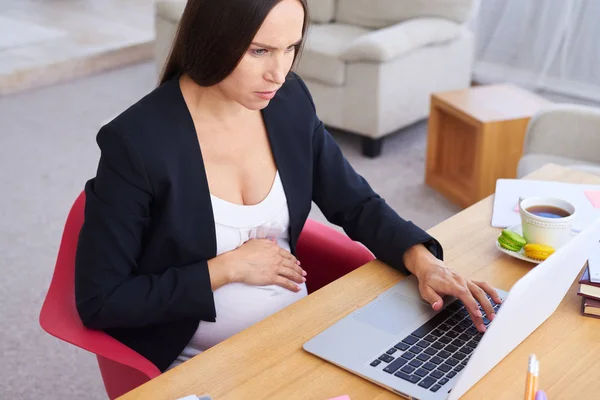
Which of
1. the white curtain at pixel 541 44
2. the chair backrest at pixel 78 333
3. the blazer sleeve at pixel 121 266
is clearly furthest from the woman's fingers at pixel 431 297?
the white curtain at pixel 541 44

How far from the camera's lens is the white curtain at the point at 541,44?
4172 millimetres

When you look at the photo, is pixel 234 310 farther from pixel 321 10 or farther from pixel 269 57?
pixel 321 10

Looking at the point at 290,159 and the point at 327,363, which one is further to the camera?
the point at 290,159

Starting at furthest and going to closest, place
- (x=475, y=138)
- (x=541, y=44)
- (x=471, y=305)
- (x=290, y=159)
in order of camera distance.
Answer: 1. (x=541, y=44)
2. (x=475, y=138)
3. (x=290, y=159)
4. (x=471, y=305)

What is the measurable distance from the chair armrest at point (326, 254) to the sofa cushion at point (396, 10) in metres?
2.31

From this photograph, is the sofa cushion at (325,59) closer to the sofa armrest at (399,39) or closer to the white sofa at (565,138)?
the sofa armrest at (399,39)

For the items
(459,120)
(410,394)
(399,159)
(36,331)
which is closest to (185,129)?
(410,394)

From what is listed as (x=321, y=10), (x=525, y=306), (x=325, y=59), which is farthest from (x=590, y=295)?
(x=321, y=10)

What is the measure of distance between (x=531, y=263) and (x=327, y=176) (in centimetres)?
42

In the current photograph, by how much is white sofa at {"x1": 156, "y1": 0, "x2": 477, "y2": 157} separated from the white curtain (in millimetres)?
511

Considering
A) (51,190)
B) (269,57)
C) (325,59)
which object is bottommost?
(51,190)

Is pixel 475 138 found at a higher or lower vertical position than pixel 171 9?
lower

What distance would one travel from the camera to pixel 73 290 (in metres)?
1.51

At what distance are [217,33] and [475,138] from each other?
85.8 inches
